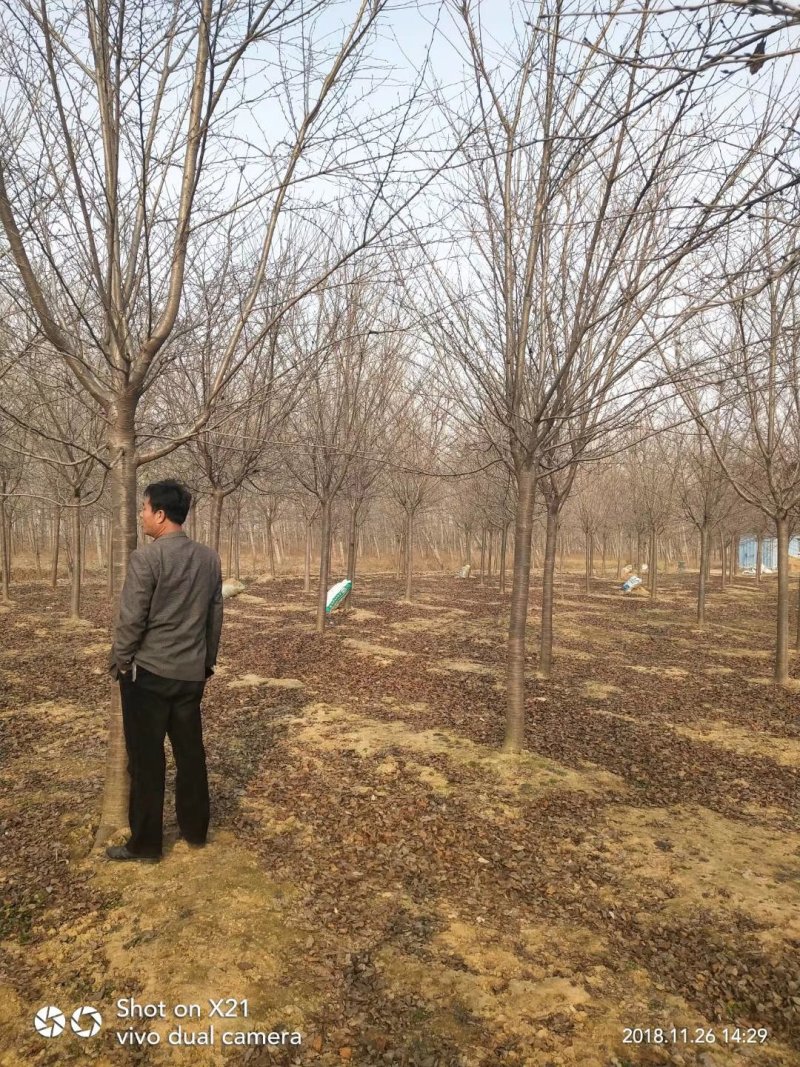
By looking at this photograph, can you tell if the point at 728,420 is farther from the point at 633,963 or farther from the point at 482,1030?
the point at 482,1030

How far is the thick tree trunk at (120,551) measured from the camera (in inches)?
134

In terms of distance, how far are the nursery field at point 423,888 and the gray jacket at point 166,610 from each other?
3.72 ft

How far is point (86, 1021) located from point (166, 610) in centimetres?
168

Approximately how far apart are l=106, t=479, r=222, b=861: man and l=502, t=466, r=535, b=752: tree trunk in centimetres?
282

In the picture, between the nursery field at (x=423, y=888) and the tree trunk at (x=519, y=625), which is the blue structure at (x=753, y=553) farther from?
the tree trunk at (x=519, y=625)

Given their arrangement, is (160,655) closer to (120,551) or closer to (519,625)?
(120,551)

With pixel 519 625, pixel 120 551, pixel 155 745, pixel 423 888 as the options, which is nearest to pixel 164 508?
pixel 120 551

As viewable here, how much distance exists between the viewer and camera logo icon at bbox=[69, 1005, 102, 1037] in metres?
2.17

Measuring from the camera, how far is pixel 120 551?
345 centimetres

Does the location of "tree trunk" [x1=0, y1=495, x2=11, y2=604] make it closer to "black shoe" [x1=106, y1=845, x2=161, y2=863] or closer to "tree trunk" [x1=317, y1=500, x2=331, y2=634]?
"tree trunk" [x1=317, y1=500, x2=331, y2=634]

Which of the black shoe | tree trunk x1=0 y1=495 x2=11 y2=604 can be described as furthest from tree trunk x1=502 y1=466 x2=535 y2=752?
tree trunk x1=0 y1=495 x2=11 y2=604

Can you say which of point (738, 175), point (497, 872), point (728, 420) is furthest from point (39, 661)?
point (728, 420)

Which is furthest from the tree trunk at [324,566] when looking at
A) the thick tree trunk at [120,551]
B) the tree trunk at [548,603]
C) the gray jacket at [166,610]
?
the gray jacket at [166,610]

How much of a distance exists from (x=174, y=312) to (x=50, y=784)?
11.3 feet
